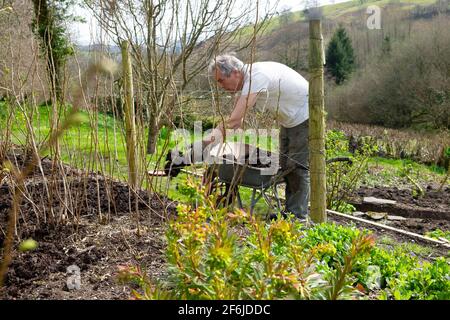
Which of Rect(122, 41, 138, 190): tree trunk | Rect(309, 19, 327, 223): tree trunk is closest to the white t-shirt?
Rect(309, 19, 327, 223): tree trunk

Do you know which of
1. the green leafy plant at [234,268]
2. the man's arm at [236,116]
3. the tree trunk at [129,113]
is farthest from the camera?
the tree trunk at [129,113]

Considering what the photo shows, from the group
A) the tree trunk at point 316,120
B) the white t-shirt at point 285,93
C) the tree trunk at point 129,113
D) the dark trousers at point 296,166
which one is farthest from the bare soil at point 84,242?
the white t-shirt at point 285,93

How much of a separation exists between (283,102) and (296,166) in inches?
24.4

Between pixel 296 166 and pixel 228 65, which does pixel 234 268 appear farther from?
pixel 296 166

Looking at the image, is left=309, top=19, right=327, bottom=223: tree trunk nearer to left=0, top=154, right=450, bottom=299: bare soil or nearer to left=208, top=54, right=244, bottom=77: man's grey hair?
left=208, top=54, right=244, bottom=77: man's grey hair

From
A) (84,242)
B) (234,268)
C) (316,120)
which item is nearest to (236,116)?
(316,120)

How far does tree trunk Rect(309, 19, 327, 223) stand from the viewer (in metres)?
3.66

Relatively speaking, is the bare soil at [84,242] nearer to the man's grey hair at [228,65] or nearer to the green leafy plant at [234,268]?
the green leafy plant at [234,268]

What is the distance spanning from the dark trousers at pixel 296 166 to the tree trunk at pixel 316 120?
28.2 inches

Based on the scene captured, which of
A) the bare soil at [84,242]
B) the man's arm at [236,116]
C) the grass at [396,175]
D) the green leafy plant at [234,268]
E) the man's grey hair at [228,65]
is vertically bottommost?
the grass at [396,175]

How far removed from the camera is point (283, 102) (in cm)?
440

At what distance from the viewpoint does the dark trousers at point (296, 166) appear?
4590 mm

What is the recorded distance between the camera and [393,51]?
25.6 m
